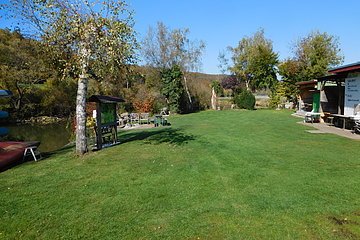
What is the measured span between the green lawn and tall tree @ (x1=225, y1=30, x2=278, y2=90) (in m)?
28.0

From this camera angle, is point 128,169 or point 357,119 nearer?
point 128,169

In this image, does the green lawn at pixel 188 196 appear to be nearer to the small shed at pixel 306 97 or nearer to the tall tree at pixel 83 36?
the tall tree at pixel 83 36

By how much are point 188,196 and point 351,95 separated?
40.3 ft

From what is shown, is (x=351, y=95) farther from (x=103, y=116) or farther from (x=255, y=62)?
(x=255, y=62)

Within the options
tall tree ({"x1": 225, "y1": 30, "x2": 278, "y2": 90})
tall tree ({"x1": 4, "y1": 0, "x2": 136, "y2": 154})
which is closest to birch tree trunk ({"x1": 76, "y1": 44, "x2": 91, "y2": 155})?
tall tree ({"x1": 4, "y1": 0, "x2": 136, "y2": 154})

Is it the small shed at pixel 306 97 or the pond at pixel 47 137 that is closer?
the pond at pixel 47 137

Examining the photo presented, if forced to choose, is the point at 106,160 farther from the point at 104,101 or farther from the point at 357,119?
the point at 357,119

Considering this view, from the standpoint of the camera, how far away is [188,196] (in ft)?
16.3

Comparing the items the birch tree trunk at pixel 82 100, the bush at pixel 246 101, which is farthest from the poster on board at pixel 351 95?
the bush at pixel 246 101

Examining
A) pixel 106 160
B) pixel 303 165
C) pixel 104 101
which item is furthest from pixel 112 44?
pixel 303 165

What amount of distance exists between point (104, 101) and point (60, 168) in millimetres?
3205

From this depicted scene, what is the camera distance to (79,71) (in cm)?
820

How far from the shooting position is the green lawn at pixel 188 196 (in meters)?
3.78

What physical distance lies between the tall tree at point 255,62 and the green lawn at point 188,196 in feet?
91.9
